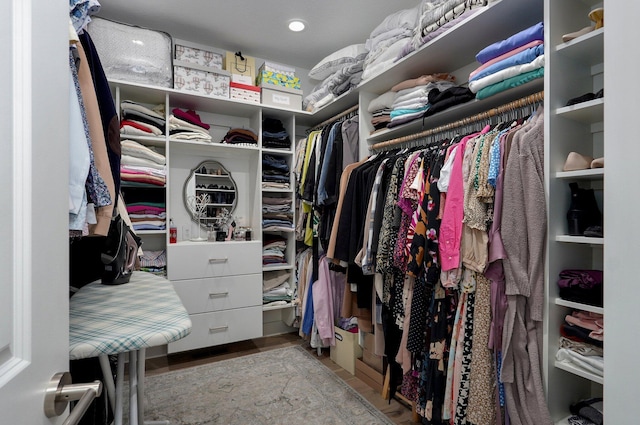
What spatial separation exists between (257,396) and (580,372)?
1.66m

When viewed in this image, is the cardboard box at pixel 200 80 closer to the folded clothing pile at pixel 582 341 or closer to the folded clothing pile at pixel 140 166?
the folded clothing pile at pixel 140 166

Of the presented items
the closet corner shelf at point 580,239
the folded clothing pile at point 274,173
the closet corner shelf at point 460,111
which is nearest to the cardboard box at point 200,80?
the folded clothing pile at point 274,173

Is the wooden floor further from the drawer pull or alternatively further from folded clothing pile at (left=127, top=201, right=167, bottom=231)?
folded clothing pile at (left=127, top=201, right=167, bottom=231)

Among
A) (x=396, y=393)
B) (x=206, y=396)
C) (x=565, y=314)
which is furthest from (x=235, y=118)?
(x=565, y=314)

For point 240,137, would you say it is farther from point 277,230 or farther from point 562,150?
point 562,150

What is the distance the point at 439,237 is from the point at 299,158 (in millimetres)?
1652

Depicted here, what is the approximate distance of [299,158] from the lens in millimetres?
2846

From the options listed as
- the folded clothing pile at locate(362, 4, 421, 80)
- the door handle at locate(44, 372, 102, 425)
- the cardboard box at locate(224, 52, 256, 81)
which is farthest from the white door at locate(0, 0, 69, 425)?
the cardboard box at locate(224, 52, 256, 81)

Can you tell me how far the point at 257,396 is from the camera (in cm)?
202

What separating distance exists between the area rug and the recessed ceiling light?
2.49 meters
